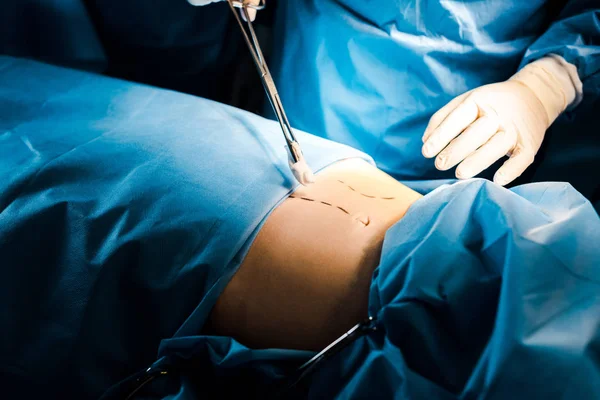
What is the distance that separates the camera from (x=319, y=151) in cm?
99

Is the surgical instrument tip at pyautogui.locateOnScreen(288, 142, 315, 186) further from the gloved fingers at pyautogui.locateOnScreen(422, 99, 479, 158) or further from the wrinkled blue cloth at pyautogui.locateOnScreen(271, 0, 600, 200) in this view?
the wrinkled blue cloth at pyautogui.locateOnScreen(271, 0, 600, 200)

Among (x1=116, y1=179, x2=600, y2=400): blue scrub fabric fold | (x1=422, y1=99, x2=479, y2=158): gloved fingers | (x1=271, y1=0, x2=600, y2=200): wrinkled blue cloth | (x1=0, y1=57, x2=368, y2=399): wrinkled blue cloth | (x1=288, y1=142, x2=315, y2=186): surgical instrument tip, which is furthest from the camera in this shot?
(x1=271, y1=0, x2=600, y2=200): wrinkled blue cloth

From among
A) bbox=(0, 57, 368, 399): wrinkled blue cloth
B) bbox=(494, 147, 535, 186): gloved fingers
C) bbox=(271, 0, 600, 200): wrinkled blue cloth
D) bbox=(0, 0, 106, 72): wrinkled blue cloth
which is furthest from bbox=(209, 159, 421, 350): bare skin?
bbox=(0, 0, 106, 72): wrinkled blue cloth

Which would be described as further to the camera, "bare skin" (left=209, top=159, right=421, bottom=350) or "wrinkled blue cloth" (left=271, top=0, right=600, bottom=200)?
"wrinkled blue cloth" (left=271, top=0, right=600, bottom=200)

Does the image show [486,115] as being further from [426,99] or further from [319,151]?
[319,151]

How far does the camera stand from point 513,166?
1.13m

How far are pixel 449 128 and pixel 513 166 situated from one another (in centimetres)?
22

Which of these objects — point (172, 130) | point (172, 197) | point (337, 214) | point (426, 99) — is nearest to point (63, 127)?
point (172, 130)

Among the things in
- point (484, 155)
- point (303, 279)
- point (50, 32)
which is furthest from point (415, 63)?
point (50, 32)

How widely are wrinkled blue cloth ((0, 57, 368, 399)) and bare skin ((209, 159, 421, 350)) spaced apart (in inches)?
1.4

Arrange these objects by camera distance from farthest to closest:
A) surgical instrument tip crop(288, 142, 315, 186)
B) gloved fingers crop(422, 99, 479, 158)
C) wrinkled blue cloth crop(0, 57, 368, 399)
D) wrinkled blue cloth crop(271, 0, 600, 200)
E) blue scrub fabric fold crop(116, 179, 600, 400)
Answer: wrinkled blue cloth crop(271, 0, 600, 200), gloved fingers crop(422, 99, 479, 158), surgical instrument tip crop(288, 142, 315, 186), wrinkled blue cloth crop(0, 57, 368, 399), blue scrub fabric fold crop(116, 179, 600, 400)

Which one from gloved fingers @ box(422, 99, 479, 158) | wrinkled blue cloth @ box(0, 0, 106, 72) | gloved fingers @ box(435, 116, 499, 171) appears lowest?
gloved fingers @ box(435, 116, 499, 171)

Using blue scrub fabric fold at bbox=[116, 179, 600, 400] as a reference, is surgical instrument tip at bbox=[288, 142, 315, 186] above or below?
above

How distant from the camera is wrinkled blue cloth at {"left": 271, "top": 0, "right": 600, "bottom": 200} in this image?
1.19m
